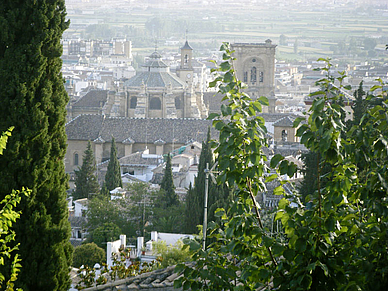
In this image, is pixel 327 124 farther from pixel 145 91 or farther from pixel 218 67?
pixel 145 91

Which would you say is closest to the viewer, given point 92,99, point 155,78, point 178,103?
point 178,103

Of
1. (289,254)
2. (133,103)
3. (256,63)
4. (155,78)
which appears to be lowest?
(289,254)

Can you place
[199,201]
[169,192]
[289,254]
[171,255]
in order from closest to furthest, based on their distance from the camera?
[289,254], [171,255], [199,201], [169,192]

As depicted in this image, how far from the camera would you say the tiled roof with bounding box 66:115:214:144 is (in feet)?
178

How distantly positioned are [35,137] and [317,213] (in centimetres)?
598

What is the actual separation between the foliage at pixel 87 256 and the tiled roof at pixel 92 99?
170 feet

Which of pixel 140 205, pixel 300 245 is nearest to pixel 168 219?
pixel 140 205

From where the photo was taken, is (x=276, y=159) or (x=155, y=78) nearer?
(x=276, y=159)

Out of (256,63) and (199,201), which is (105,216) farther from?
(256,63)

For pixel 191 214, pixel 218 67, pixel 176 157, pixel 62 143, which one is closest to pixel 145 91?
pixel 176 157

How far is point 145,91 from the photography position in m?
65.4

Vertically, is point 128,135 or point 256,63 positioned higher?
point 256,63

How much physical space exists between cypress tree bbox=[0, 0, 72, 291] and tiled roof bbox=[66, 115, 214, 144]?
4183 centimetres

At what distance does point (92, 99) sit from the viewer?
77062 millimetres
